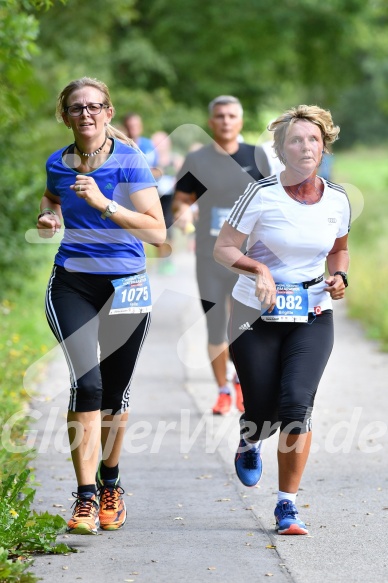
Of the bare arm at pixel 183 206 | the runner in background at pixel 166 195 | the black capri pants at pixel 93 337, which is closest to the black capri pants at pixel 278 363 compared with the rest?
the black capri pants at pixel 93 337

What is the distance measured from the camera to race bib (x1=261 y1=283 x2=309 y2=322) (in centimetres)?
564

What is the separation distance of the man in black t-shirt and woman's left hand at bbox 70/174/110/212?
3564mm

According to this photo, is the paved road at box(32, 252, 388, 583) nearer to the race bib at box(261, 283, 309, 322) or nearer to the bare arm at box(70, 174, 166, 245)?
the race bib at box(261, 283, 309, 322)

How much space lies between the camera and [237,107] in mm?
9133

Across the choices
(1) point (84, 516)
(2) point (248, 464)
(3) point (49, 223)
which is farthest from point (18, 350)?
(1) point (84, 516)

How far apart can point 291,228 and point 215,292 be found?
137 inches

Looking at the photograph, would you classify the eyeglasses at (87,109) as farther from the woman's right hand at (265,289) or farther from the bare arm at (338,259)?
the bare arm at (338,259)

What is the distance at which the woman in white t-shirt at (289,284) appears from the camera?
558 centimetres

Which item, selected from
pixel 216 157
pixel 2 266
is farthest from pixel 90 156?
pixel 2 266

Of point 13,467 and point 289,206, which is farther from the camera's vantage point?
point 13,467

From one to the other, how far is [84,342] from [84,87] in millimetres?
1187

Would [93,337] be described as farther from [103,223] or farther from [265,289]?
[265,289]

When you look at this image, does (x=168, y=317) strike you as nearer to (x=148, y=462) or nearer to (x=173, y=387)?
(x=173, y=387)

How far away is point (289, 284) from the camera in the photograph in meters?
5.73
